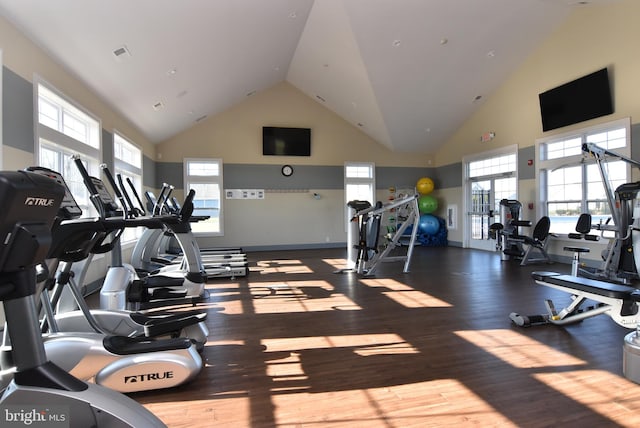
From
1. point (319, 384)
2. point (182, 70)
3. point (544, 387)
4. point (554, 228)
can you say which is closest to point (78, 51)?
point (182, 70)

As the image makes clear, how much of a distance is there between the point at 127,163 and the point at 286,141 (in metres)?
4.10

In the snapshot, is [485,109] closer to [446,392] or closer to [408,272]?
[408,272]

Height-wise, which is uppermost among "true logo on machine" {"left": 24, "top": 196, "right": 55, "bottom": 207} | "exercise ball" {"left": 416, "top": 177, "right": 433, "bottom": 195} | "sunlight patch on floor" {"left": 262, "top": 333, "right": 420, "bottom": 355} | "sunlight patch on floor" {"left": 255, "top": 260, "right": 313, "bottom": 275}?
"exercise ball" {"left": 416, "top": 177, "right": 433, "bottom": 195}

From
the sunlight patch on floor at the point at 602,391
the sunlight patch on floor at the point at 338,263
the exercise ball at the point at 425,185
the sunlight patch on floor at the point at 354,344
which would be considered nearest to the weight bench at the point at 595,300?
the sunlight patch on floor at the point at 602,391

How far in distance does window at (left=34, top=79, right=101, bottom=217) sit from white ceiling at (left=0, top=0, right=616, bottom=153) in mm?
426

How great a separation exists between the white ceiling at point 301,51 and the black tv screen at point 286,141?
40.5 inches

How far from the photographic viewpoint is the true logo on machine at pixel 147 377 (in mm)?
1960

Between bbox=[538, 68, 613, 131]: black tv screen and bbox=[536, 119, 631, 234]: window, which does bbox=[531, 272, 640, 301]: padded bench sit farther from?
bbox=[538, 68, 613, 131]: black tv screen

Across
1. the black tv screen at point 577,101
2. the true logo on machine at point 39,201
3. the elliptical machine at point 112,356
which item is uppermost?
the black tv screen at point 577,101

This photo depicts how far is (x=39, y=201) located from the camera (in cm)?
97

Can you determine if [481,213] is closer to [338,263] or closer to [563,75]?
[563,75]

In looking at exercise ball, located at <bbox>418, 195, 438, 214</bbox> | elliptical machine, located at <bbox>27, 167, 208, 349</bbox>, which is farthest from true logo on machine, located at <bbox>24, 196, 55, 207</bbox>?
exercise ball, located at <bbox>418, 195, 438, 214</bbox>

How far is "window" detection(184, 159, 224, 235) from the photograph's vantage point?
9.05 m

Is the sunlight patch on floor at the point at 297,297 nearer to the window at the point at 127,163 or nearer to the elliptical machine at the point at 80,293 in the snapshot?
the elliptical machine at the point at 80,293
